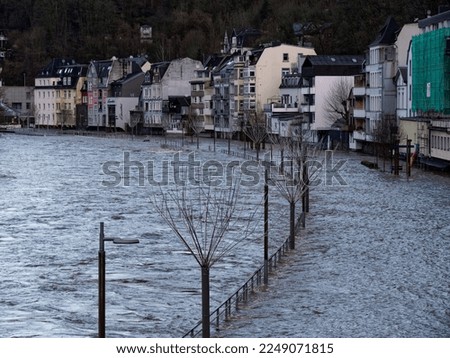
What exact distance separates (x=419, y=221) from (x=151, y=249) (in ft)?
33.8

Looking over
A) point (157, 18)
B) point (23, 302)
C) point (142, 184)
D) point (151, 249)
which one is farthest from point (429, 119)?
point (157, 18)

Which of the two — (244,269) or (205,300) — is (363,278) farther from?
(205,300)

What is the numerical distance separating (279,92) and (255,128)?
64.8ft

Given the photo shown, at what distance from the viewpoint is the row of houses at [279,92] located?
70125 millimetres

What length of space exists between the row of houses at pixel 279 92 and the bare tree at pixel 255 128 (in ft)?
1.22

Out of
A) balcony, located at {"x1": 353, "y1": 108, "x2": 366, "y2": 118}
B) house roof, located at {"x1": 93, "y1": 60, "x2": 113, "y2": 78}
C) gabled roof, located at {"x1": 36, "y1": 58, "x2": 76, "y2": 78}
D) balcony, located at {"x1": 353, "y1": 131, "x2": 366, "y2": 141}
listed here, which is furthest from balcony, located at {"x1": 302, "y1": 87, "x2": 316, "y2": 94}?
gabled roof, located at {"x1": 36, "y1": 58, "x2": 76, "y2": 78}

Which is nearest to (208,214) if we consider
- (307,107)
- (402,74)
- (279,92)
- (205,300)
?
(205,300)

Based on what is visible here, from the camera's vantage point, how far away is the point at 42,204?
1806 inches

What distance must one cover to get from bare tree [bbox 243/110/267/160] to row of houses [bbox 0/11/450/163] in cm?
37

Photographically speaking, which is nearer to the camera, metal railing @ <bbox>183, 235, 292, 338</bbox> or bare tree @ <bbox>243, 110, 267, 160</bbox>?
metal railing @ <bbox>183, 235, 292, 338</bbox>

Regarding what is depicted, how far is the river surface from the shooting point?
23.6m

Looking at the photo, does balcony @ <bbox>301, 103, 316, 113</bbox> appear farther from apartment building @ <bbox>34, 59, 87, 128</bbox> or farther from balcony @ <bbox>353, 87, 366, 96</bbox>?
apartment building @ <bbox>34, 59, 87, 128</bbox>

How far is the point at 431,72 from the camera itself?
6944 cm

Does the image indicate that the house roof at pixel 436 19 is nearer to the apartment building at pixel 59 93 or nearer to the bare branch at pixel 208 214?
the bare branch at pixel 208 214
